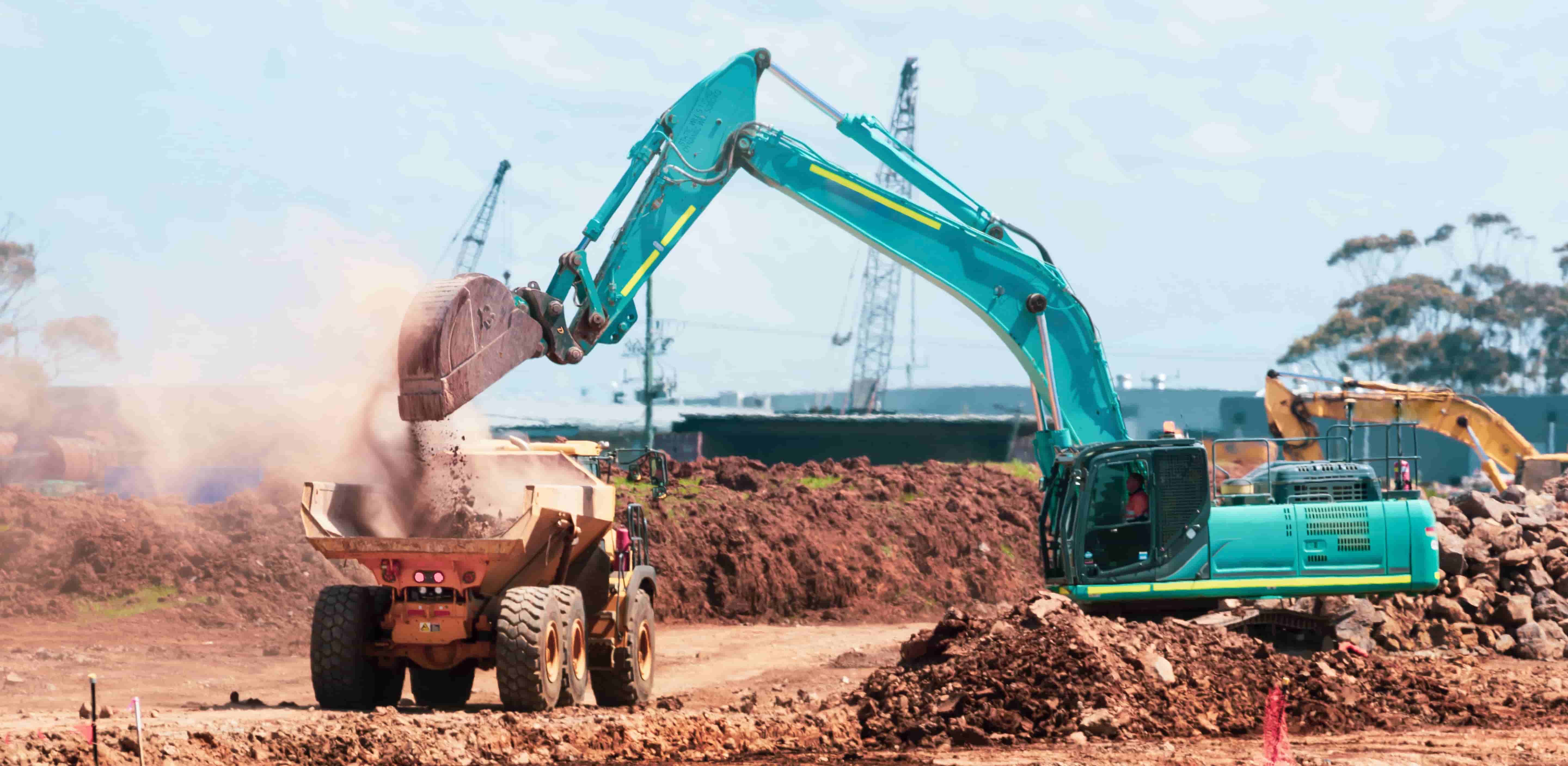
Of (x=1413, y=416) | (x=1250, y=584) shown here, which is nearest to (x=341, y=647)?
(x=1250, y=584)

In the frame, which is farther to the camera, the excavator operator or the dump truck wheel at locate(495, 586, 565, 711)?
the excavator operator

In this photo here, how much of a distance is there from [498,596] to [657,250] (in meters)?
3.64

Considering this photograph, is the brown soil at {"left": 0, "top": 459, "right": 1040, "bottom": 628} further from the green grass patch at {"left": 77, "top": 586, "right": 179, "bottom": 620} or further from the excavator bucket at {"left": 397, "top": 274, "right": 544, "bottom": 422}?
the excavator bucket at {"left": 397, "top": 274, "right": 544, "bottom": 422}

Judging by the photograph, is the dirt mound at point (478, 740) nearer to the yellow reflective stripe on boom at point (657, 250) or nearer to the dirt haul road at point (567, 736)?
the dirt haul road at point (567, 736)

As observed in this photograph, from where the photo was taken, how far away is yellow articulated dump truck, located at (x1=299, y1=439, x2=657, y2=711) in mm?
11812

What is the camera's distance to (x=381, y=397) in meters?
12.9

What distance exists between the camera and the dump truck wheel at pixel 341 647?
1228 centimetres

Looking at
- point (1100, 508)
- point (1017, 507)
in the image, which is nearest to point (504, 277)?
point (1100, 508)

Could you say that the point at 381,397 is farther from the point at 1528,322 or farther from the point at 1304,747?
the point at 1528,322

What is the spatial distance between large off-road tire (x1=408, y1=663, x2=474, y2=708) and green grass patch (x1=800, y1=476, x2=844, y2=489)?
15215mm

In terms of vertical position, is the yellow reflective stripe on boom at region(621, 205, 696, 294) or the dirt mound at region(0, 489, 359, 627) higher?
the yellow reflective stripe on boom at region(621, 205, 696, 294)

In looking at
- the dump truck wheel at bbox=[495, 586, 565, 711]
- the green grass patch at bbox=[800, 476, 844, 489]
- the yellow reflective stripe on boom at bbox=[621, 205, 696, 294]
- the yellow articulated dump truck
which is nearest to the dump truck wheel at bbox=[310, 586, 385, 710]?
the yellow articulated dump truck

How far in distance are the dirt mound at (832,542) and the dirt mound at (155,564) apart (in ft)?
18.1

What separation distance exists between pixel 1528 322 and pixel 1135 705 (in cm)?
7693
